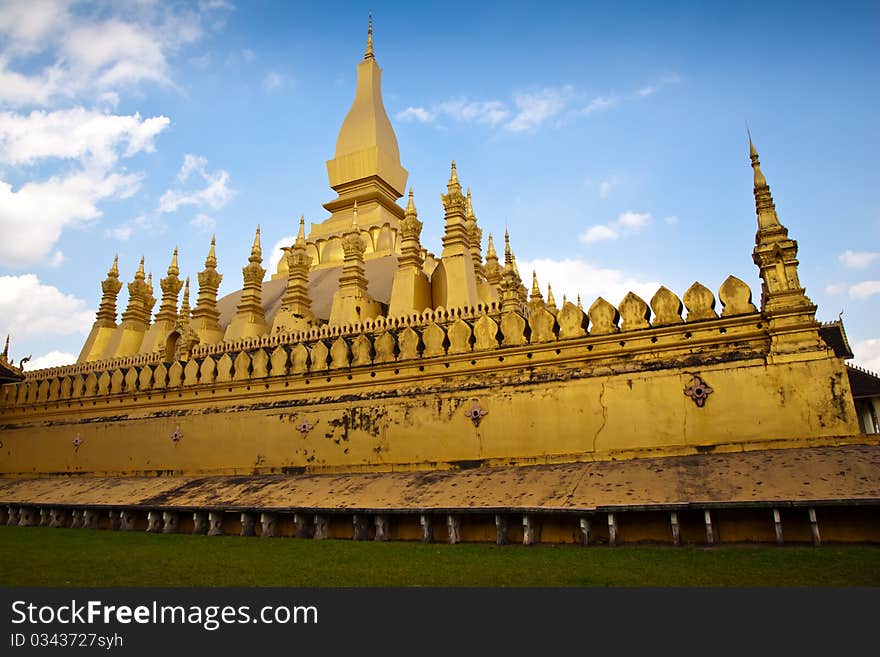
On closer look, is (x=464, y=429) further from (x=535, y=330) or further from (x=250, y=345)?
(x=250, y=345)

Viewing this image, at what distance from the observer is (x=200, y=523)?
10.6m

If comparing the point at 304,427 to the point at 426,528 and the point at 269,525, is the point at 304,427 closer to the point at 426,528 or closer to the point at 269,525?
the point at 269,525

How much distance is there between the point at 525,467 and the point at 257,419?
245 inches

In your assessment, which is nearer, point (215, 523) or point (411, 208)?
point (215, 523)

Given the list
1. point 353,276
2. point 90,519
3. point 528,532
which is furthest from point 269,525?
point 353,276

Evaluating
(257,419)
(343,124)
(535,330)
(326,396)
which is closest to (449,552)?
(535,330)

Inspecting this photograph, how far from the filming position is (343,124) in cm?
2933

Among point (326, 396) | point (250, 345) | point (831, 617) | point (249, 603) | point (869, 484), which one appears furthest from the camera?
point (250, 345)

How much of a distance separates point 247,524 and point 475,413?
164 inches

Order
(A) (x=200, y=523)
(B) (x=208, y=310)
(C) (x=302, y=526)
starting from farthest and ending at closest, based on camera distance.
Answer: (B) (x=208, y=310), (A) (x=200, y=523), (C) (x=302, y=526)

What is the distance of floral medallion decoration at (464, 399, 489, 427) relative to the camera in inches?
409

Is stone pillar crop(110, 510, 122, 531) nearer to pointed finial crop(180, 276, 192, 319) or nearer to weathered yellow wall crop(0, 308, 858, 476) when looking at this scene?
weathered yellow wall crop(0, 308, 858, 476)

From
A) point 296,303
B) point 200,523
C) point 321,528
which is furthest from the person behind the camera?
point 296,303

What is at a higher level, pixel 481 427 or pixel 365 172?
pixel 365 172
